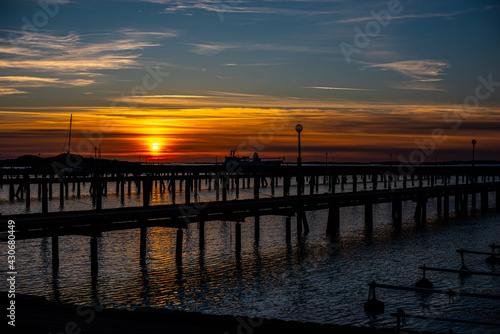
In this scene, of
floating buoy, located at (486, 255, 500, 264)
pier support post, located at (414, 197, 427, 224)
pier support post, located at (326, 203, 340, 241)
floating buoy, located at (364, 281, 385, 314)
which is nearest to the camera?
floating buoy, located at (364, 281, 385, 314)

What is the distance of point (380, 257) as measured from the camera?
3031 centimetres

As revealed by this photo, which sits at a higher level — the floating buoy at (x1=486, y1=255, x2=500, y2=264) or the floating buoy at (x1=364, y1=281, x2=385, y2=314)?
the floating buoy at (x1=364, y1=281, x2=385, y2=314)

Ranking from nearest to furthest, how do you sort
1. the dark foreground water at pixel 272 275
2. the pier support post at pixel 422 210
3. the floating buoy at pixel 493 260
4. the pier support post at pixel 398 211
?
the dark foreground water at pixel 272 275
the floating buoy at pixel 493 260
the pier support post at pixel 398 211
the pier support post at pixel 422 210

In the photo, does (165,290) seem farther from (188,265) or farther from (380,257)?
(380,257)

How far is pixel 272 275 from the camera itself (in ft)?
82.5

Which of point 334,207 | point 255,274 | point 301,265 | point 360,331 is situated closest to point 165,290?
point 255,274

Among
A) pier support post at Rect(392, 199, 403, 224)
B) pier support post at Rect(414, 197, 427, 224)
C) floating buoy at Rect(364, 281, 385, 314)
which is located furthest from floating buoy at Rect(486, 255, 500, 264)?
pier support post at Rect(414, 197, 427, 224)

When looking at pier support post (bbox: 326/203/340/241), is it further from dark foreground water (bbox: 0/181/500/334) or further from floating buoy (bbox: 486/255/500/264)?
floating buoy (bbox: 486/255/500/264)

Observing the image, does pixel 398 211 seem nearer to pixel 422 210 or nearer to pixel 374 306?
pixel 422 210

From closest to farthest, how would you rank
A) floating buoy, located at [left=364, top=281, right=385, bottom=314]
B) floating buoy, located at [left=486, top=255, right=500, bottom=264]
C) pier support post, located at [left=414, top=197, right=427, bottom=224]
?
1. floating buoy, located at [left=364, top=281, right=385, bottom=314]
2. floating buoy, located at [left=486, top=255, right=500, bottom=264]
3. pier support post, located at [left=414, top=197, right=427, bottom=224]

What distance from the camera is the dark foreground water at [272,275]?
63.5 ft

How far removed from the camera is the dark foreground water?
1934cm

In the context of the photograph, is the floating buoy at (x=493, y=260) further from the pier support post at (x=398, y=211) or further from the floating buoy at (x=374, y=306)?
the pier support post at (x=398, y=211)

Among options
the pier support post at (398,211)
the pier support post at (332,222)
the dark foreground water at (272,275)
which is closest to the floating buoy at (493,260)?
the dark foreground water at (272,275)
